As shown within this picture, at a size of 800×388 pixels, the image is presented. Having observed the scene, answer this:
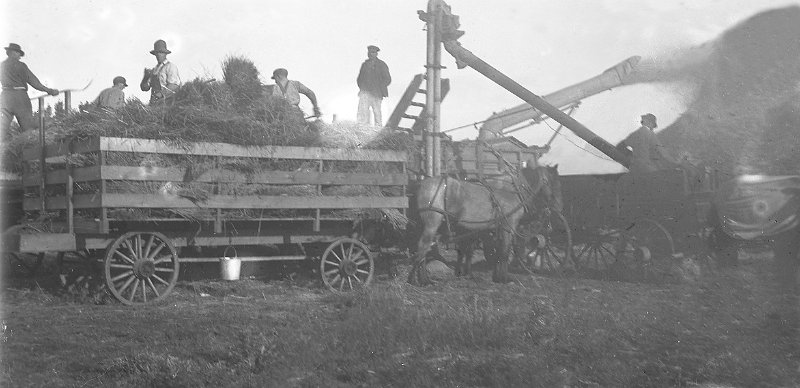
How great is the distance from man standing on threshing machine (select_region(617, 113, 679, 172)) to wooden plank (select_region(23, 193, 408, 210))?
534cm

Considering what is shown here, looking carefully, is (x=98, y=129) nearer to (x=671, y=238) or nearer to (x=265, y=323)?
(x=265, y=323)

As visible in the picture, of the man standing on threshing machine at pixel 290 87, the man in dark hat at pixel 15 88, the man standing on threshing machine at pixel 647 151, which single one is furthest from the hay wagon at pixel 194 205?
the man standing on threshing machine at pixel 647 151

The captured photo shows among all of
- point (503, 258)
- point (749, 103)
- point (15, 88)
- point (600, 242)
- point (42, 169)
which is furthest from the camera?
point (749, 103)

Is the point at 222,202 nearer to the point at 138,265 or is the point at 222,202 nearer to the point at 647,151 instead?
the point at 138,265

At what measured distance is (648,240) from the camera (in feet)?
44.0

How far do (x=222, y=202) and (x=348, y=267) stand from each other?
2153mm

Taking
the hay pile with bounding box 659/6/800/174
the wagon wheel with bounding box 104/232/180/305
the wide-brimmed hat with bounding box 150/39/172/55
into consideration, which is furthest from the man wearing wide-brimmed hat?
the hay pile with bounding box 659/6/800/174

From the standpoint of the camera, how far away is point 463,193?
13.1 metres

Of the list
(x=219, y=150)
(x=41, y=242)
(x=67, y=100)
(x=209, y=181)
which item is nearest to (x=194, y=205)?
(x=209, y=181)

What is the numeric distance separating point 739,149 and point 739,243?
407 centimetres

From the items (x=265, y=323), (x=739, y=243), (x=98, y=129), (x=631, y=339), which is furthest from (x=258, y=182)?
(x=739, y=243)

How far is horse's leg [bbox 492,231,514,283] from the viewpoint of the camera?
42.0 feet

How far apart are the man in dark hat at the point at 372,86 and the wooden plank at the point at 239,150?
3.71 meters

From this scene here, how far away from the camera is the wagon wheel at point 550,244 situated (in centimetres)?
1417
